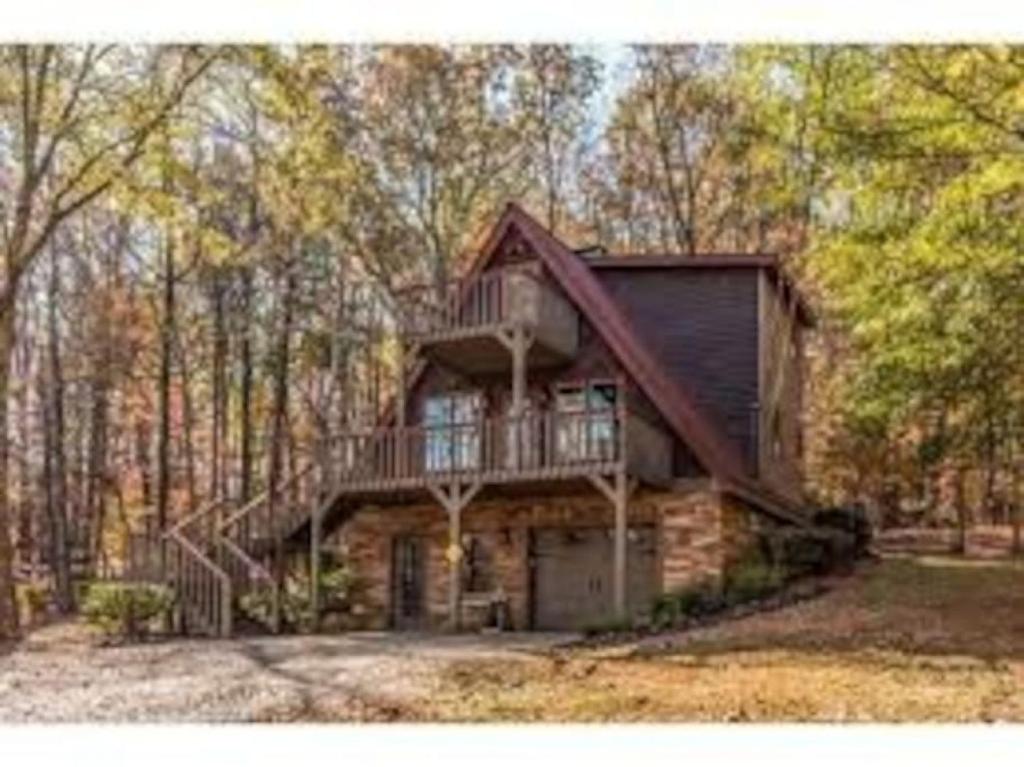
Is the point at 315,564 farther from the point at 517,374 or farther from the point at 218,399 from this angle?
the point at 517,374

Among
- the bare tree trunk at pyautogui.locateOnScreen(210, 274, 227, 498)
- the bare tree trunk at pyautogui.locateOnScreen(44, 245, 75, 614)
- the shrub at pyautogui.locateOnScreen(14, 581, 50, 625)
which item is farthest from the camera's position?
the bare tree trunk at pyautogui.locateOnScreen(210, 274, 227, 498)

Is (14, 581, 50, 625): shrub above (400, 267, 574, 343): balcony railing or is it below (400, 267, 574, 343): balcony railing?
below

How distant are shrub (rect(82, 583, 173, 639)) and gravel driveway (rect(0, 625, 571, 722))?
0.26 metres

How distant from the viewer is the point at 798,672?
9.42 m

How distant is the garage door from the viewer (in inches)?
531

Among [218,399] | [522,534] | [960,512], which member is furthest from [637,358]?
[218,399]

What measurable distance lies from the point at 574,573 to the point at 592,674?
412 centimetres

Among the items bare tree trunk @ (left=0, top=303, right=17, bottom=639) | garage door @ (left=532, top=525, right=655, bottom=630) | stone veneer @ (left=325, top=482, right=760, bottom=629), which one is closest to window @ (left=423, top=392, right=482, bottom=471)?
stone veneer @ (left=325, top=482, right=760, bottom=629)

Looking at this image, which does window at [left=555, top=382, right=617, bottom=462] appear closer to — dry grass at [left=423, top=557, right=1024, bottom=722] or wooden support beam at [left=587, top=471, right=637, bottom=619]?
wooden support beam at [left=587, top=471, right=637, bottom=619]

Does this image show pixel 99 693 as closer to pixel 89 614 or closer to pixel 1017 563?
pixel 89 614

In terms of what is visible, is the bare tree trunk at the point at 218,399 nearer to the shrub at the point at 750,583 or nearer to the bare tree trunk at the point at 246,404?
the bare tree trunk at the point at 246,404

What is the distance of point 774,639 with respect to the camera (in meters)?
10.6

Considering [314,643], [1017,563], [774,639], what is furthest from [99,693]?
[1017,563]

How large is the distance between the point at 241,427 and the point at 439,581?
90.6 inches
